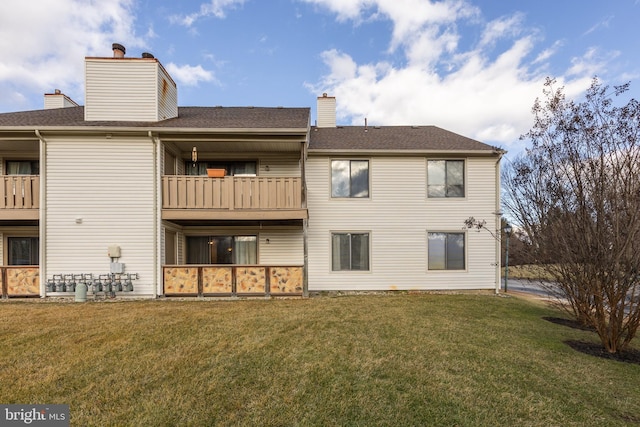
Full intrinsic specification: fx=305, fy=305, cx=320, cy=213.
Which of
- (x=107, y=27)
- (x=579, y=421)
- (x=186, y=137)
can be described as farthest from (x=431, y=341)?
(x=107, y=27)

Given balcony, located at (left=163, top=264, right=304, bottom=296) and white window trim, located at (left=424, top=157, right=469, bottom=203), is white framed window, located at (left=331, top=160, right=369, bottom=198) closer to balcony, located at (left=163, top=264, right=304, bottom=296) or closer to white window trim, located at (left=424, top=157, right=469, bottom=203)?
white window trim, located at (left=424, top=157, right=469, bottom=203)

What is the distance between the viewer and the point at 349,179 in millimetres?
11617

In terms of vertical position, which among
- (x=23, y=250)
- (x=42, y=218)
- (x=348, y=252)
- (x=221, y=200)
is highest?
(x=221, y=200)

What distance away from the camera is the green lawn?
3332 mm

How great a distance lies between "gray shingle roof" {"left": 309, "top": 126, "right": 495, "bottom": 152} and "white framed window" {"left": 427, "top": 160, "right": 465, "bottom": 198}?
617mm

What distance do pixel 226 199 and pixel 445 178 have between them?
321 inches

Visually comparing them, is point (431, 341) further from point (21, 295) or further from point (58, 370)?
point (21, 295)

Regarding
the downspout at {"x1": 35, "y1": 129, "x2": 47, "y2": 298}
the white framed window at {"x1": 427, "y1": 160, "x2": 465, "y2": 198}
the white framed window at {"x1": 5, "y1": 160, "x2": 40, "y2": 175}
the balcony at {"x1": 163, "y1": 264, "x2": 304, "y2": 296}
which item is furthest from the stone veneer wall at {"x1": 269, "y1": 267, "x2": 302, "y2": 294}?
the white framed window at {"x1": 5, "y1": 160, "x2": 40, "y2": 175}

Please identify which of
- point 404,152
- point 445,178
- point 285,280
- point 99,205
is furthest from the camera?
point 445,178

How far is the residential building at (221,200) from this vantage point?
980cm

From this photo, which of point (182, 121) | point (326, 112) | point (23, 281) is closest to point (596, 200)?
point (326, 112)

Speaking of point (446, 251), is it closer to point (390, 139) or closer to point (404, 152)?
point (404, 152)

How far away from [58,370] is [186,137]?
24.8ft

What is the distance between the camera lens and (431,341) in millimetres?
5648
